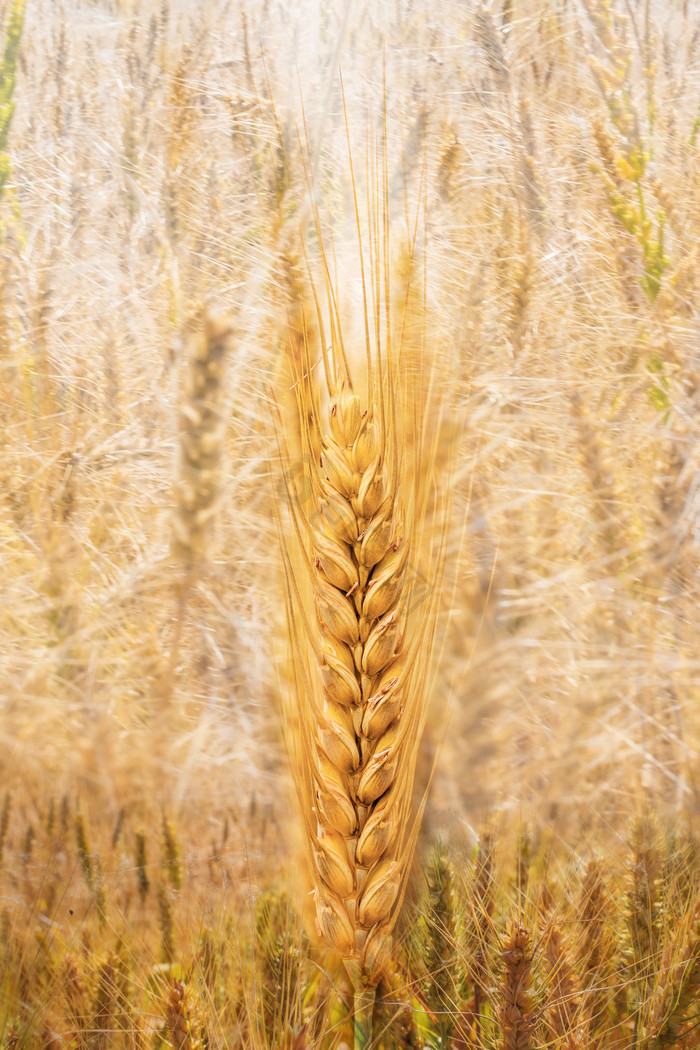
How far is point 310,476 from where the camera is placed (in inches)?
32.8

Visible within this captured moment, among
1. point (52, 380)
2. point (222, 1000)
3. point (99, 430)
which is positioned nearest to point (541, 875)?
point (222, 1000)

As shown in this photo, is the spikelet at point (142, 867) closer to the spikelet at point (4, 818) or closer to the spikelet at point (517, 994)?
the spikelet at point (4, 818)

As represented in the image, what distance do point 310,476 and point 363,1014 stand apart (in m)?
0.66

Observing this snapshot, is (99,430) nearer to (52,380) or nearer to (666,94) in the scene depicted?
(52,380)

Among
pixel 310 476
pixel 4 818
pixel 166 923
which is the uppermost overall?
pixel 310 476

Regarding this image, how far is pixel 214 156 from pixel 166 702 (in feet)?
2.88

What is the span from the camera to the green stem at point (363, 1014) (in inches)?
29.5

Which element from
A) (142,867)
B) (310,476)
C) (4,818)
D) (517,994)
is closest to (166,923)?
(142,867)

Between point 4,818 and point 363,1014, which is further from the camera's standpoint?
point 4,818

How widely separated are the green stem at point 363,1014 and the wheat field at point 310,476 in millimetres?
87

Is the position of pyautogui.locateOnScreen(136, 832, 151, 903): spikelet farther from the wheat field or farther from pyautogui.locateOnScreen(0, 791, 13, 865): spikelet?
pyautogui.locateOnScreen(0, 791, 13, 865): spikelet

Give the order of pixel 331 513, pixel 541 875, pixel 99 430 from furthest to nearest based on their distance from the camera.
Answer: pixel 99 430, pixel 541 875, pixel 331 513

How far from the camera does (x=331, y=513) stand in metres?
0.75

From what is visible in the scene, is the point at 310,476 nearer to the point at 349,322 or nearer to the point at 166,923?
the point at 349,322
